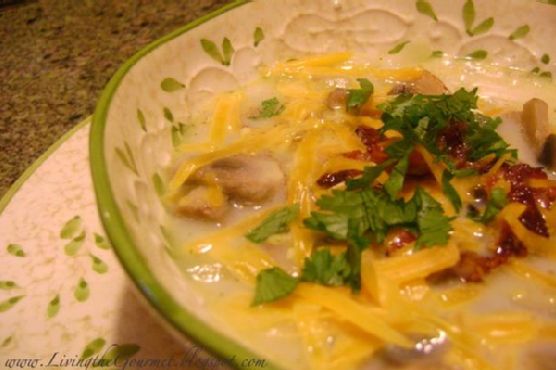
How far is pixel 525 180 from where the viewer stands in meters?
1.35

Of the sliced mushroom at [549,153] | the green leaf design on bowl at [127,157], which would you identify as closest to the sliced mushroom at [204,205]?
the green leaf design on bowl at [127,157]

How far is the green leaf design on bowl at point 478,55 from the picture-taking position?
1975mm

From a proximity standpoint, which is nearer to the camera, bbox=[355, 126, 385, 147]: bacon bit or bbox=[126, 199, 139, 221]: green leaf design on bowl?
bbox=[126, 199, 139, 221]: green leaf design on bowl

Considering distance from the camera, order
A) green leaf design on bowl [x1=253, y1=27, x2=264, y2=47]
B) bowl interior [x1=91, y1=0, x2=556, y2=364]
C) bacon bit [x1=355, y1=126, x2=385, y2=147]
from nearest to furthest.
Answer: bowl interior [x1=91, y1=0, x2=556, y2=364]
bacon bit [x1=355, y1=126, x2=385, y2=147]
green leaf design on bowl [x1=253, y1=27, x2=264, y2=47]

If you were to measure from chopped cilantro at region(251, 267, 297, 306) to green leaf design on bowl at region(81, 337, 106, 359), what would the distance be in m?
0.34

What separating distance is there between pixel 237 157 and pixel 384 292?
21.3 inches

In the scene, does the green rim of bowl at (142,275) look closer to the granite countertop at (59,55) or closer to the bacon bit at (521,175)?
the bacon bit at (521,175)

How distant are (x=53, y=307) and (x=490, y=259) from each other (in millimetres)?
931

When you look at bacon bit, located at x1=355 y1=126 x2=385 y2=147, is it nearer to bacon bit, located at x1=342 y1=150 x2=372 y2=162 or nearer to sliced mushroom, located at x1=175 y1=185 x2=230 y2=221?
bacon bit, located at x1=342 y1=150 x2=372 y2=162

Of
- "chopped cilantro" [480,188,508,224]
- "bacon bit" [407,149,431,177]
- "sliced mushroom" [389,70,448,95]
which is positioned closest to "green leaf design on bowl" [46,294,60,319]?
"bacon bit" [407,149,431,177]

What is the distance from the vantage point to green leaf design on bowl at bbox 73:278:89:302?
132cm

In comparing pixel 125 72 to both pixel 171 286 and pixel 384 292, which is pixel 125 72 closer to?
pixel 171 286

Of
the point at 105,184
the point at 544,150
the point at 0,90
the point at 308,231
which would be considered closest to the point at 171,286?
the point at 105,184

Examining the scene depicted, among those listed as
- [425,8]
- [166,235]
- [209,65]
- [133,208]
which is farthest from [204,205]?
[425,8]
